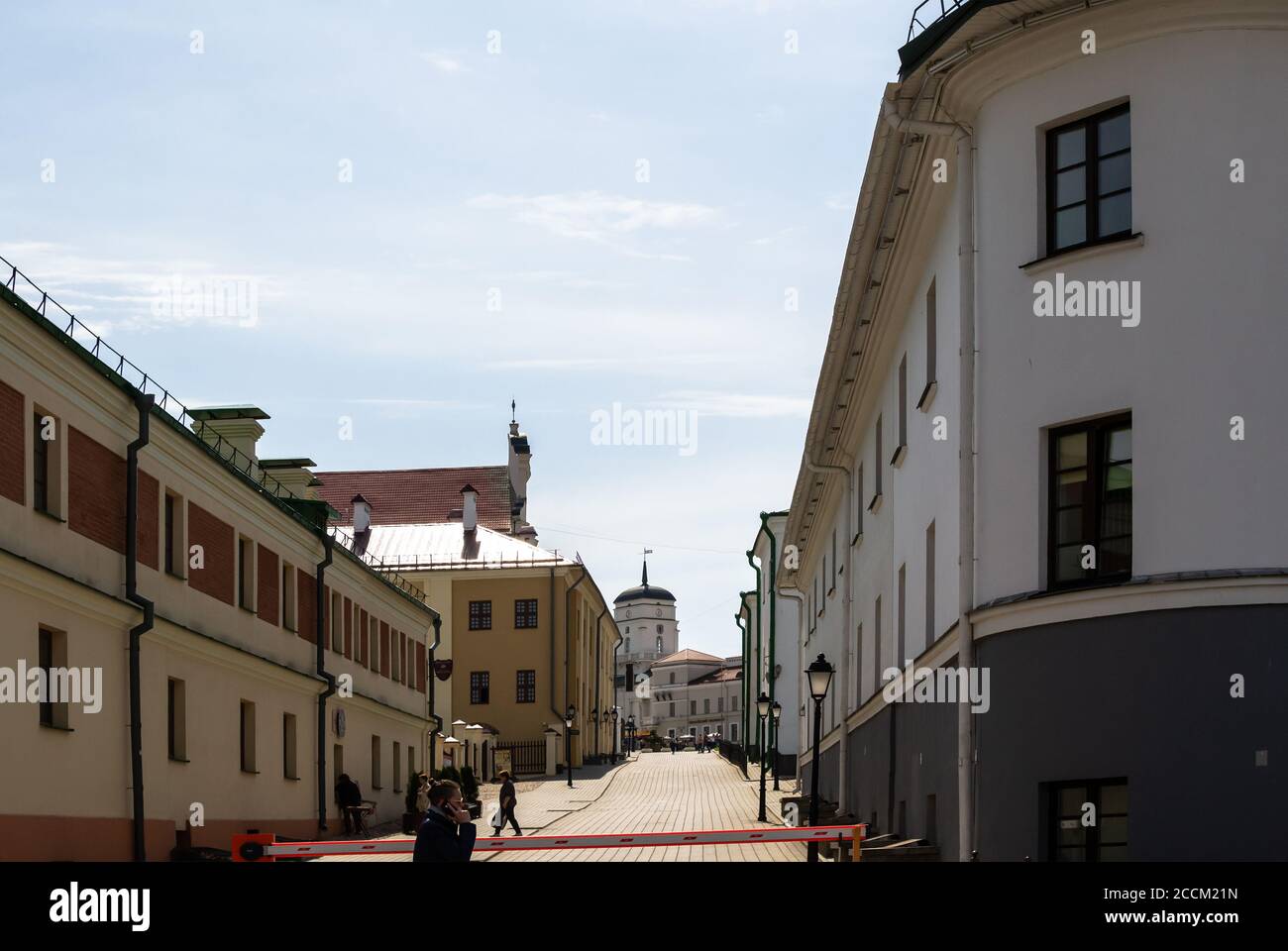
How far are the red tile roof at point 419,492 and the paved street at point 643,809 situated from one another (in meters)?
15.0

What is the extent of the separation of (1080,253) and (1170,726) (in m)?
3.79

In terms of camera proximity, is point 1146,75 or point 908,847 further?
point 908,847

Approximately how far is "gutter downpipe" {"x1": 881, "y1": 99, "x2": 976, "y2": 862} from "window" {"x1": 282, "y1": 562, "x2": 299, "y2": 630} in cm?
1909

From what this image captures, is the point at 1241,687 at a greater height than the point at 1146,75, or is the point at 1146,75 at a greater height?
the point at 1146,75

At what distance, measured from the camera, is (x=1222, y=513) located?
12492 mm

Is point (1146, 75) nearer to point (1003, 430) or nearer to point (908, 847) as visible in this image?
point (1003, 430)

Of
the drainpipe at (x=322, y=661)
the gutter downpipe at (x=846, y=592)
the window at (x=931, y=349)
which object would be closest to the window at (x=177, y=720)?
the drainpipe at (x=322, y=661)

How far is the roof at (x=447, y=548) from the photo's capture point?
225 feet

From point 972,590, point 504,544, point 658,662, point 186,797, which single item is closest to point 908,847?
point 972,590

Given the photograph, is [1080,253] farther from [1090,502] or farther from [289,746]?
[289,746]

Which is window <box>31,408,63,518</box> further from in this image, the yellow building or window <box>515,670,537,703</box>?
window <box>515,670,537,703</box>

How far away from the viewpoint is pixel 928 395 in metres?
17.1

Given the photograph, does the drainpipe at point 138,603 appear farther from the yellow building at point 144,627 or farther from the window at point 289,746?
the window at point 289,746
